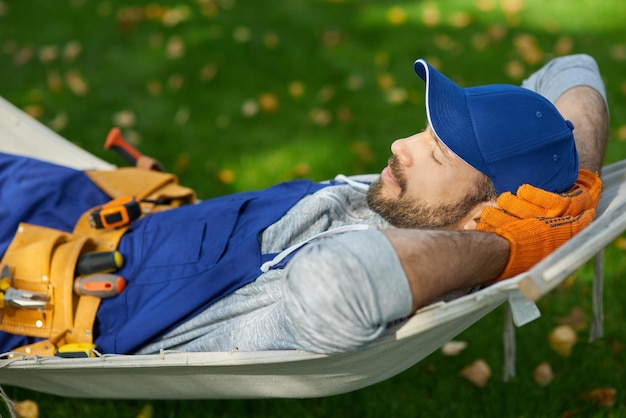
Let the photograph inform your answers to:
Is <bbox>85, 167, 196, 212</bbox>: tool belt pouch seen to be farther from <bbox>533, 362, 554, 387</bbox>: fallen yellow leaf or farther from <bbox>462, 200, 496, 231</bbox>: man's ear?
<bbox>533, 362, 554, 387</bbox>: fallen yellow leaf

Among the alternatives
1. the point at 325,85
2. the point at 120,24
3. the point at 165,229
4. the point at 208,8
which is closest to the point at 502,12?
the point at 325,85

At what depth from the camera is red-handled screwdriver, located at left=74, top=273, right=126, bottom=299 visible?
1989 millimetres

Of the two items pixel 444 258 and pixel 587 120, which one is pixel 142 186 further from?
pixel 587 120

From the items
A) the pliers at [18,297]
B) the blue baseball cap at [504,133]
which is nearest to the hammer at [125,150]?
the pliers at [18,297]

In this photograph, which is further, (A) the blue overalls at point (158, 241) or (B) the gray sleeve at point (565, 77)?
(B) the gray sleeve at point (565, 77)

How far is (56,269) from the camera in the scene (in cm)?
201

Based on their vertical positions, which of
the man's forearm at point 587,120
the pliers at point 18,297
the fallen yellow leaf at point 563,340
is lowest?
the fallen yellow leaf at point 563,340

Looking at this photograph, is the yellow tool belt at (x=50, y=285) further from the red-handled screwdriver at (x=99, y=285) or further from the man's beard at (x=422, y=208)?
the man's beard at (x=422, y=208)

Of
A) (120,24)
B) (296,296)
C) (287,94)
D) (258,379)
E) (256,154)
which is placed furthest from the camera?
(120,24)

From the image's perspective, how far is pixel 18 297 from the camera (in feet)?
6.41

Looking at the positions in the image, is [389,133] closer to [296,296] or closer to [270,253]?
[270,253]

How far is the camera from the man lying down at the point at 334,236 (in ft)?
4.65

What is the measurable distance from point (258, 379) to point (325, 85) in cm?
290

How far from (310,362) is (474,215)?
58 centimetres
